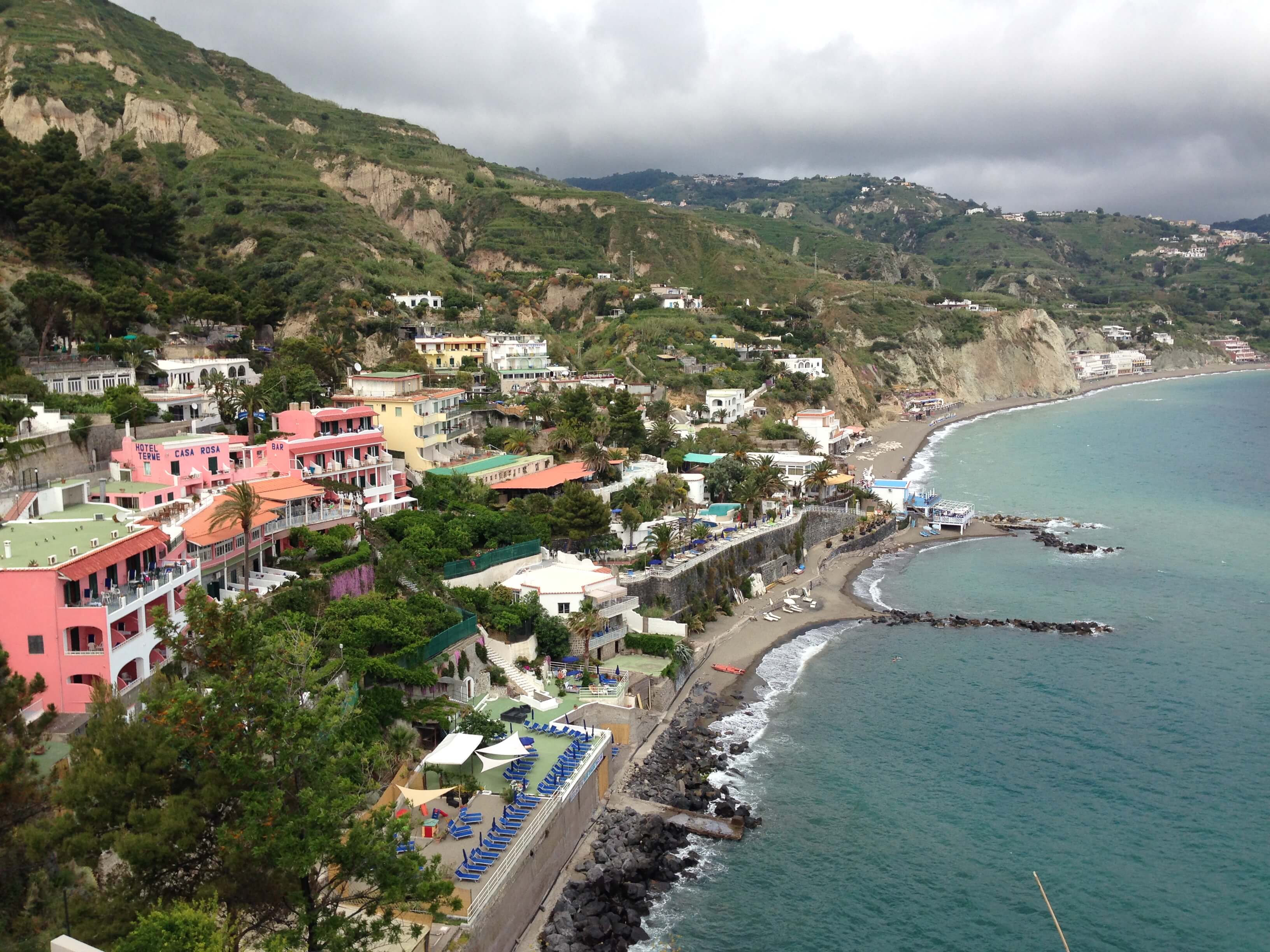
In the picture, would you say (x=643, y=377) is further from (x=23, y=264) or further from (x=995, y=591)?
(x=23, y=264)

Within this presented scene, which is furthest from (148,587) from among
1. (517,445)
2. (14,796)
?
(517,445)

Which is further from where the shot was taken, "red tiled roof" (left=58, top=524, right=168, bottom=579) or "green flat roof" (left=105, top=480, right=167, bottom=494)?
"green flat roof" (left=105, top=480, right=167, bottom=494)

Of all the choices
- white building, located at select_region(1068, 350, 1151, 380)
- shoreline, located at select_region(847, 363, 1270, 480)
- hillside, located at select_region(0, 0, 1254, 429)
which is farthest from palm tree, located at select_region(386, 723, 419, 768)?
white building, located at select_region(1068, 350, 1151, 380)

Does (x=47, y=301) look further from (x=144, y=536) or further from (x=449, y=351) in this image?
(x=449, y=351)

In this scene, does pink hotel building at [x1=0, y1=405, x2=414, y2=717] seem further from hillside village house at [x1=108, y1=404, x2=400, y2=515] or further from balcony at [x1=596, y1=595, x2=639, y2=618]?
balcony at [x1=596, y1=595, x2=639, y2=618]

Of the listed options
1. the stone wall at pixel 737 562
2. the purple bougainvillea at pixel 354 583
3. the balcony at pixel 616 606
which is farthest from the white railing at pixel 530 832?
the stone wall at pixel 737 562

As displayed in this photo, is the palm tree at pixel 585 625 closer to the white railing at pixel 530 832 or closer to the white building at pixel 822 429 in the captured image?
the white railing at pixel 530 832
